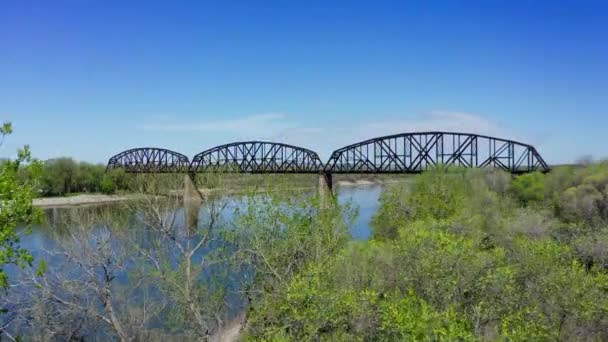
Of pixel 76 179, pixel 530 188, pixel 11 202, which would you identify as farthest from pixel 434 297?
pixel 76 179

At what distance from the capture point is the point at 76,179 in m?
104

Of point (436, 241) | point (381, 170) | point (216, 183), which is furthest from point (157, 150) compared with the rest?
point (436, 241)

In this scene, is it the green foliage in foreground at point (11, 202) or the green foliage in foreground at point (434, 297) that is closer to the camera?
the green foliage in foreground at point (11, 202)

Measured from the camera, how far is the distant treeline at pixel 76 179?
98375mm

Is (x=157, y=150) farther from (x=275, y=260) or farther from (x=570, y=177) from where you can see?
(x=275, y=260)

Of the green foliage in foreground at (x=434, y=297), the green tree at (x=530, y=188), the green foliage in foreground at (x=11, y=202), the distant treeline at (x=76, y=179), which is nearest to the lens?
the green foliage in foreground at (x=11, y=202)

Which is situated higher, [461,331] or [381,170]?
[381,170]

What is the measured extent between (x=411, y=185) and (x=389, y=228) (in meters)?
8.91

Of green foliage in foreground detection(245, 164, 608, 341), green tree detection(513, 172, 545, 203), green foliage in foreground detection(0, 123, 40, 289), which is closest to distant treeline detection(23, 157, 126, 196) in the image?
green tree detection(513, 172, 545, 203)

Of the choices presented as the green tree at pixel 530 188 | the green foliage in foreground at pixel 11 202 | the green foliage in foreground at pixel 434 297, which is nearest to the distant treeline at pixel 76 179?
the green tree at pixel 530 188

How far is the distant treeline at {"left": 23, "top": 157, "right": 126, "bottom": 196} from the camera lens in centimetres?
9838

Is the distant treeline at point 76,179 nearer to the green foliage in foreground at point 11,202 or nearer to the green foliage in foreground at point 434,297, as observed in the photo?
the green foliage in foreground at point 434,297

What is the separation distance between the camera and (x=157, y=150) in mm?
121938

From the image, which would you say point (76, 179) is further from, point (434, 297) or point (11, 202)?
point (434, 297)
